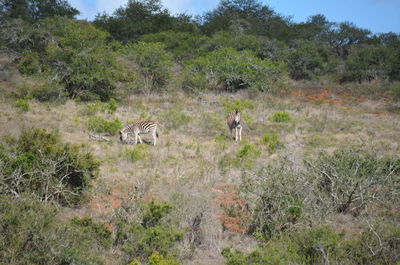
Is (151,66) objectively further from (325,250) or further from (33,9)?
(325,250)

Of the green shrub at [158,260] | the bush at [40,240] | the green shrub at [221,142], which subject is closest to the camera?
the bush at [40,240]

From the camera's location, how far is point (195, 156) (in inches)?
518

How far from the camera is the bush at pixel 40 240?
5738 millimetres

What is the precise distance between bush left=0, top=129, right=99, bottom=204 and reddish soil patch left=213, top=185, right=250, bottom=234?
280cm

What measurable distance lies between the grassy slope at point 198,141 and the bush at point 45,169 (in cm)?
46

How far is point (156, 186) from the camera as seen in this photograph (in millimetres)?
10086

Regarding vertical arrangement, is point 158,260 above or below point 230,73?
below

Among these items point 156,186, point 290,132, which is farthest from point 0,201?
point 290,132

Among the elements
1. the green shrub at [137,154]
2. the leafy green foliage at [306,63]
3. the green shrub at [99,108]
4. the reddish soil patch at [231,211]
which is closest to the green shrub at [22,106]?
the green shrub at [99,108]

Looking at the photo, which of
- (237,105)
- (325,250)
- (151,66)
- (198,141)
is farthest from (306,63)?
(325,250)

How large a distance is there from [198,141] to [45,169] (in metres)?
7.30

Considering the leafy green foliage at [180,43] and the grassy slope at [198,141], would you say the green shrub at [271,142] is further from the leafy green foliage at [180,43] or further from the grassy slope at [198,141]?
the leafy green foliage at [180,43]

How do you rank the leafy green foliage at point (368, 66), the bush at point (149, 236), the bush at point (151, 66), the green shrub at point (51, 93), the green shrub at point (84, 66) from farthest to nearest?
1. the leafy green foliage at point (368, 66)
2. the bush at point (151, 66)
3. the green shrub at point (84, 66)
4. the green shrub at point (51, 93)
5. the bush at point (149, 236)

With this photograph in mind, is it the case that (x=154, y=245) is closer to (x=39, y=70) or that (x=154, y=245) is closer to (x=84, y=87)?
(x=84, y=87)
